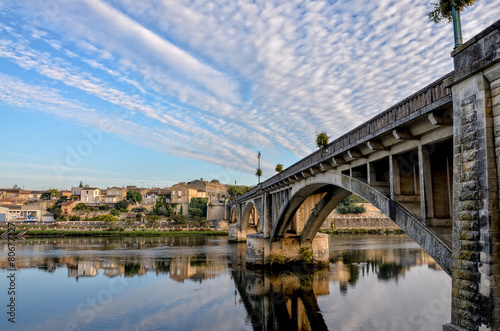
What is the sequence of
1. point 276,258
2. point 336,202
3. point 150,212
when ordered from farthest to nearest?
1. point 150,212
2. point 276,258
3. point 336,202

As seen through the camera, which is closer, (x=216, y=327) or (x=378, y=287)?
(x=216, y=327)

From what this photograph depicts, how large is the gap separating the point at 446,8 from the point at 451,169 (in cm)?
518

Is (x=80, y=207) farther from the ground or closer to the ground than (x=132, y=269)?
farther from the ground

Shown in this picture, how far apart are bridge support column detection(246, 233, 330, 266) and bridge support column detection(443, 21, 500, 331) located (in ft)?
83.4

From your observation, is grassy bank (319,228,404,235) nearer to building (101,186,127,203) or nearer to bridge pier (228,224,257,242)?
bridge pier (228,224,257,242)

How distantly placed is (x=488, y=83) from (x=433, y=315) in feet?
50.0

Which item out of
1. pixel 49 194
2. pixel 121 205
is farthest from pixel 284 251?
pixel 49 194

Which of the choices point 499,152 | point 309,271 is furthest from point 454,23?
point 309,271

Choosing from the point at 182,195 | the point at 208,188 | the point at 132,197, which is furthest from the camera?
the point at 208,188

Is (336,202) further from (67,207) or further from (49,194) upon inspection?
(49,194)

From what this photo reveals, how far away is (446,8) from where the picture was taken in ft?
32.2

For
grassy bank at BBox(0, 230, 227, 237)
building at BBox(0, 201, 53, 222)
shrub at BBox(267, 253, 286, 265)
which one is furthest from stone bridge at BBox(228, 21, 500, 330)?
building at BBox(0, 201, 53, 222)

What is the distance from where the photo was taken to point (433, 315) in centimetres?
1866

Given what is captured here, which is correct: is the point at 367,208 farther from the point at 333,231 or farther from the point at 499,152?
the point at 499,152
